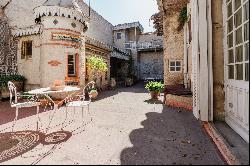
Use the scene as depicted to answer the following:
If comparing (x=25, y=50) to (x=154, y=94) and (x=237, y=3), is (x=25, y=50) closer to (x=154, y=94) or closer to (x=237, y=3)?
(x=154, y=94)

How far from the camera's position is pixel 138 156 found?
3.37 meters

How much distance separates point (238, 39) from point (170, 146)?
2561mm

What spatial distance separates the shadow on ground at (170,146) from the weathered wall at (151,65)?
70.0ft

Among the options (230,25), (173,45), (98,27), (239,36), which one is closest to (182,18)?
(173,45)

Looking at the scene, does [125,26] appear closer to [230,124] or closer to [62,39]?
[62,39]

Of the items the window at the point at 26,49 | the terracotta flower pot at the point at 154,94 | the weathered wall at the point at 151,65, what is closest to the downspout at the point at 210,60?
the terracotta flower pot at the point at 154,94

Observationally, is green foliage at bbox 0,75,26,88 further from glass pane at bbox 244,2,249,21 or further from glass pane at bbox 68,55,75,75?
glass pane at bbox 244,2,249,21

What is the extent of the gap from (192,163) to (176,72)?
30.5 feet

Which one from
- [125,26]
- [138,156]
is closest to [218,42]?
[138,156]

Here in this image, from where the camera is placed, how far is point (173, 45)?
39.1 feet

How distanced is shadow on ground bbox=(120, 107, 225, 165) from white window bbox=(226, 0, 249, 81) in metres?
1.51

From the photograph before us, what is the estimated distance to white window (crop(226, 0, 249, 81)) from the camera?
3.56 meters

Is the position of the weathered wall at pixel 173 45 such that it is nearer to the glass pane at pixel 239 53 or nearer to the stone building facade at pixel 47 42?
the stone building facade at pixel 47 42

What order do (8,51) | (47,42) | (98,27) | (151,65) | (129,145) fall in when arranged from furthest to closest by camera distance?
1. (151,65)
2. (98,27)
3. (8,51)
4. (47,42)
5. (129,145)
